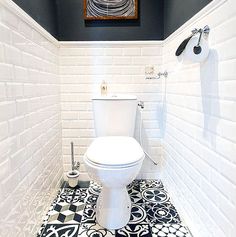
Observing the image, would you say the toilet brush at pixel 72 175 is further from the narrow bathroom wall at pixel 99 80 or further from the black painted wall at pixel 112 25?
the black painted wall at pixel 112 25

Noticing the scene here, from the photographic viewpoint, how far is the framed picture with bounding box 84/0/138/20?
1797mm

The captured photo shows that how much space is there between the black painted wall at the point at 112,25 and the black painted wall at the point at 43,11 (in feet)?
0.30

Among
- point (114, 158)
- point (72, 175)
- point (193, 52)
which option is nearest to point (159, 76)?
point (193, 52)

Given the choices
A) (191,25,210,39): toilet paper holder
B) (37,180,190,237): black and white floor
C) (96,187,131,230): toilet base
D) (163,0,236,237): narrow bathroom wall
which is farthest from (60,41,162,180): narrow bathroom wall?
(191,25,210,39): toilet paper holder

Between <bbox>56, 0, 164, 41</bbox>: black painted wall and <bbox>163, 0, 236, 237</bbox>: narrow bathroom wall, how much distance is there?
1.11 feet

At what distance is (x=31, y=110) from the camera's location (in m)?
1.22

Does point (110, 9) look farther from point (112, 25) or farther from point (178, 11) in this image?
point (178, 11)

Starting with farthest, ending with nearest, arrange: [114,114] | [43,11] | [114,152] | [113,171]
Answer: [114,114], [43,11], [114,152], [113,171]

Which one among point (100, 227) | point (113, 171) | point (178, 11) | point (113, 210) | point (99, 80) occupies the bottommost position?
point (100, 227)

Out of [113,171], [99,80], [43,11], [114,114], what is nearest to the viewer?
[113,171]

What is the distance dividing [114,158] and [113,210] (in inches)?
15.4

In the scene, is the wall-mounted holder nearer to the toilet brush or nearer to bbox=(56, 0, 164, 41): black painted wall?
bbox=(56, 0, 164, 41): black painted wall

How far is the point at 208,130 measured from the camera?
1.06m

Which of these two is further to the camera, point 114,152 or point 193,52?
point 114,152
